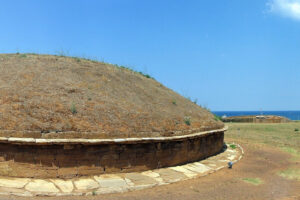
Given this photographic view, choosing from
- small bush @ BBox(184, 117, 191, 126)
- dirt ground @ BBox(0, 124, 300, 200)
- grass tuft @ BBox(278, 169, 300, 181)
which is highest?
small bush @ BBox(184, 117, 191, 126)

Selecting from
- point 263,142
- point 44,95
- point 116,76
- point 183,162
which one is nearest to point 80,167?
point 44,95

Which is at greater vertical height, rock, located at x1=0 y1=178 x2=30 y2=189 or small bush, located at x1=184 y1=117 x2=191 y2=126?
small bush, located at x1=184 y1=117 x2=191 y2=126

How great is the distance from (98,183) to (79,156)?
0.88m

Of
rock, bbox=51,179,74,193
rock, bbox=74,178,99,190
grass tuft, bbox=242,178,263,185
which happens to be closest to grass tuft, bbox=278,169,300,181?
grass tuft, bbox=242,178,263,185

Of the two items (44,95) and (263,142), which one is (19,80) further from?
(263,142)

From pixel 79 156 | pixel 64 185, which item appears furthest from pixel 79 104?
pixel 64 185

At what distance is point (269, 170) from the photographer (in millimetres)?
8547

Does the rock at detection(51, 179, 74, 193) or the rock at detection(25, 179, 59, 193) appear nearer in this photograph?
the rock at detection(25, 179, 59, 193)

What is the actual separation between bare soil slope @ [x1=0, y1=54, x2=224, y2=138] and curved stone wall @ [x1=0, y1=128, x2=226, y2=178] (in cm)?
31

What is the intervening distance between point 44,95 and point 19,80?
1.51 meters

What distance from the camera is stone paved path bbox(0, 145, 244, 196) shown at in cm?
543

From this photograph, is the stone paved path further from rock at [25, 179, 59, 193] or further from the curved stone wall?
the curved stone wall

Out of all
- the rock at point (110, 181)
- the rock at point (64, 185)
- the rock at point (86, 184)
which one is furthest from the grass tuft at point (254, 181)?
the rock at point (64, 185)

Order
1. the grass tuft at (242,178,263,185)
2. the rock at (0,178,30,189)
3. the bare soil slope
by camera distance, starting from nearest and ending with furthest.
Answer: the rock at (0,178,30,189) → the bare soil slope → the grass tuft at (242,178,263,185)
